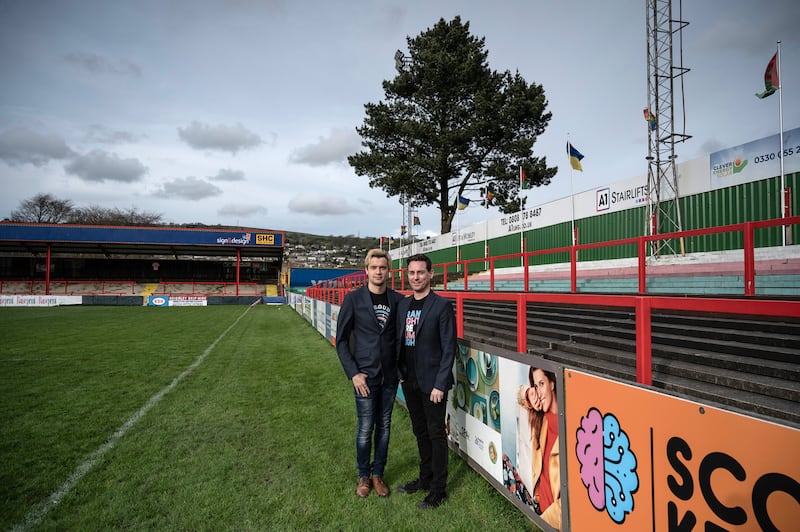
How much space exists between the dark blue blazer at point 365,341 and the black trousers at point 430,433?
23cm

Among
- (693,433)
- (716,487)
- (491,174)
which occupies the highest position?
(491,174)

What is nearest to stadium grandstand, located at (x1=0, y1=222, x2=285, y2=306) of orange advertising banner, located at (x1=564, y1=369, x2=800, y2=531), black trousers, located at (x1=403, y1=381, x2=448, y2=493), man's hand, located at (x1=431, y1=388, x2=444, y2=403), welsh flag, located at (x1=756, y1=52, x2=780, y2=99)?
black trousers, located at (x1=403, y1=381, x2=448, y2=493)

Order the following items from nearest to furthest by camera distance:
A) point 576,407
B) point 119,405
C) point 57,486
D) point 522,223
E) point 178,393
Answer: point 576,407 < point 57,486 < point 119,405 < point 178,393 < point 522,223

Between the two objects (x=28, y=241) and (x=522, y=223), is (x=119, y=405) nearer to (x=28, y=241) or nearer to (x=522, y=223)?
(x=522, y=223)

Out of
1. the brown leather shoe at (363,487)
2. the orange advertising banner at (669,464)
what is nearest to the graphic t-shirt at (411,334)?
the brown leather shoe at (363,487)

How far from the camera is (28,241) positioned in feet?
122

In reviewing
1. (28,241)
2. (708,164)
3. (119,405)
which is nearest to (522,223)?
(708,164)

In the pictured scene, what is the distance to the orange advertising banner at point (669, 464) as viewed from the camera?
1.47 m

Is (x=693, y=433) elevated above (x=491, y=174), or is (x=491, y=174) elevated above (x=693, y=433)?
(x=491, y=174)

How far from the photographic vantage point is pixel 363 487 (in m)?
3.29

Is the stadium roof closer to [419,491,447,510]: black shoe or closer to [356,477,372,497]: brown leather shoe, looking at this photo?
[356,477,372,497]: brown leather shoe

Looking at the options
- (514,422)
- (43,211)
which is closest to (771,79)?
(514,422)

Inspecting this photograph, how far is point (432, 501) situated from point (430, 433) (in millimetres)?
492

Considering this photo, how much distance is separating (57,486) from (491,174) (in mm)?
24678
